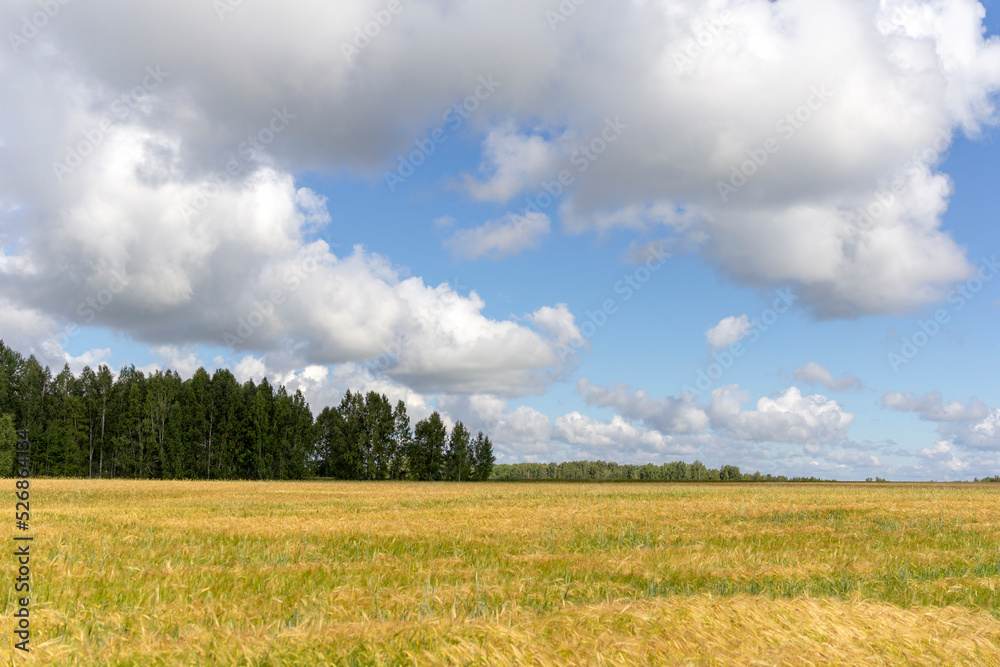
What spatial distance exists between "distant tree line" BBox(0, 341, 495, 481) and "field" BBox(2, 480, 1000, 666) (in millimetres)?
86146

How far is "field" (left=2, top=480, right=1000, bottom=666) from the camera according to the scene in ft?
19.6

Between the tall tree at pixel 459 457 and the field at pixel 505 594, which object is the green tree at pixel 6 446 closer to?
the tall tree at pixel 459 457

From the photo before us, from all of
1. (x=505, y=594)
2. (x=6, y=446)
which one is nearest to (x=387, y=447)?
(x=6, y=446)

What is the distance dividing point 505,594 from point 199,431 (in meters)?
102

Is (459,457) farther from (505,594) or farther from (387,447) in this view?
(505,594)

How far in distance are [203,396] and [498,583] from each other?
10323 centimetres

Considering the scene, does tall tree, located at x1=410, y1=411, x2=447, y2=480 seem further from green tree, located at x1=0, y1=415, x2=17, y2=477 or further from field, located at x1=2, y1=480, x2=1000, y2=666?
field, located at x1=2, y1=480, x2=1000, y2=666

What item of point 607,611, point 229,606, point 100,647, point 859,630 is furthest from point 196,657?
point 859,630

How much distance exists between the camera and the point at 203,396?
332 ft

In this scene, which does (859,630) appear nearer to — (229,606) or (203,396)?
(229,606)

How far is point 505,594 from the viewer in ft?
29.0

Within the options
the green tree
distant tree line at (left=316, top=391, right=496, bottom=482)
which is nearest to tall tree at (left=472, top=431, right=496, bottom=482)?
distant tree line at (left=316, top=391, right=496, bottom=482)

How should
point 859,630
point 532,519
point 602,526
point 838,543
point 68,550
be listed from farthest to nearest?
point 532,519
point 602,526
point 838,543
point 68,550
point 859,630

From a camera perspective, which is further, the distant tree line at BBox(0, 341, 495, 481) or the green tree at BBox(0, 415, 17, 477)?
the distant tree line at BBox(0, 341, 495, 481)
